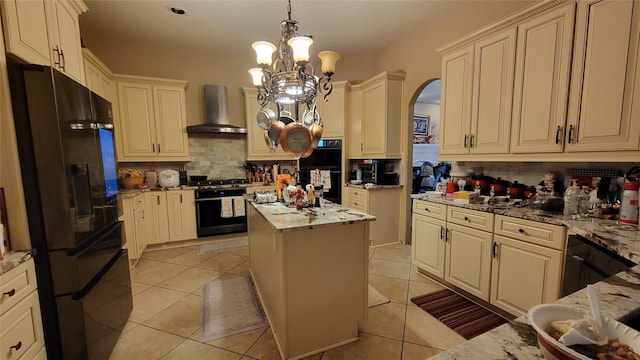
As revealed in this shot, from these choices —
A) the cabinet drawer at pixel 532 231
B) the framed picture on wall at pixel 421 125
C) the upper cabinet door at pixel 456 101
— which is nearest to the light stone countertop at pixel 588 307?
the cabinet drawer at pixel 532 231

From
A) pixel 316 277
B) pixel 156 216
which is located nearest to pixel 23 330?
pixel 316 277

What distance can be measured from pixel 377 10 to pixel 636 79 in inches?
96.3

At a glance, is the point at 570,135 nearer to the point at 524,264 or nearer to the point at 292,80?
the point at 524,264

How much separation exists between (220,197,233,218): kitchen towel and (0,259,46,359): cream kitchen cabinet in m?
2.63

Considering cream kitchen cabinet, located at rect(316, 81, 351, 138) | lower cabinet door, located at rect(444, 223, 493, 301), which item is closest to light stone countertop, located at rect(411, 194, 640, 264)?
lower cabinet door, located at rect(444, 223, 493, 301)

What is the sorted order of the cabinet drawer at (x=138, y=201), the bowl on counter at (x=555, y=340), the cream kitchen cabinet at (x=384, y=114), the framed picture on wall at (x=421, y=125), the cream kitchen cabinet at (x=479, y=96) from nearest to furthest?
the bowl on counter at (x=555, y=340), the cream kitchen cabinet at (x=479, y=96), the cabinet drawer at (x=138, y=201), the cream kitchen cabinet at (x=384, y=114), the framed picture on wall at (x=421, y=125)

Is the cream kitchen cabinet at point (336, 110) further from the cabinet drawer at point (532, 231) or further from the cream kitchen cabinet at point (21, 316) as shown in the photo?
the cream kitchen cabinet at point (21, 316)

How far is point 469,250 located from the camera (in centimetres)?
230

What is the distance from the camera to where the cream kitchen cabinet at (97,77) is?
9.40ft

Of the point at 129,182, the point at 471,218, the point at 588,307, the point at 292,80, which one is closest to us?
the point at 588,307

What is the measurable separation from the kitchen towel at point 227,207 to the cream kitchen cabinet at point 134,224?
40.0 inches

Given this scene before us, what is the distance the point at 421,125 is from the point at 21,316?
301 inches

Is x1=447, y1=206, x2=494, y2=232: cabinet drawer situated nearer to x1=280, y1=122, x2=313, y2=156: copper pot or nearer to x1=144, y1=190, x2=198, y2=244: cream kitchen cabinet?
x1=280, y1=122, x2=313, y2=156: copper pot

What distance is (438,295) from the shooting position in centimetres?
249
